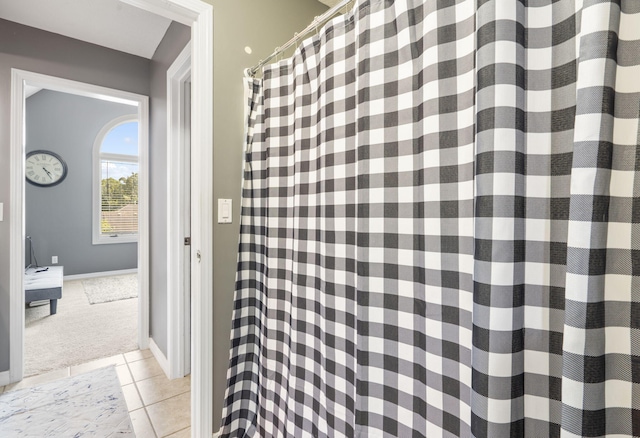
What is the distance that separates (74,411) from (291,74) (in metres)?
2.24

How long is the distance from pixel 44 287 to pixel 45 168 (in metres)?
2.32

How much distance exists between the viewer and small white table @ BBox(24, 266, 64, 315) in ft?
9.53

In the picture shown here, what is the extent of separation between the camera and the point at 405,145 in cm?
82

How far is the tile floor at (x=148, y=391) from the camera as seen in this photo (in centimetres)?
163

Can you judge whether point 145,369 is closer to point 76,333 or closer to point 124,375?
point 124,375

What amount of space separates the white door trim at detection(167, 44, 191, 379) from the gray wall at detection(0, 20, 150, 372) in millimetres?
764

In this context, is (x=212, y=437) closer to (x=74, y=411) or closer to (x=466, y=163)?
(x=74, y=411)

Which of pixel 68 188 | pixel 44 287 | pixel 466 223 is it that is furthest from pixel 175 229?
pixel 68 188

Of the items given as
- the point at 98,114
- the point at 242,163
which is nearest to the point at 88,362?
the point at 242,163

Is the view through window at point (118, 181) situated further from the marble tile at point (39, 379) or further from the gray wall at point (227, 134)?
the gray wall at point (227, 134)

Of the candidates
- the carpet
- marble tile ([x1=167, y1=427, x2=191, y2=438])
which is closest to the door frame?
marble tile ([x1=167, y1=427, x2=191, y2=438])

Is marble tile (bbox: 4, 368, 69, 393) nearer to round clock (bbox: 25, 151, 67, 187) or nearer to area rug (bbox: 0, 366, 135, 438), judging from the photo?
area rug (bbox: 0, 366, 135, 438)

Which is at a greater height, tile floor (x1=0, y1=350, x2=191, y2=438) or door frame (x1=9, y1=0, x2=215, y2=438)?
door frame (x1=9, y1=0, x2=215, y2=438)

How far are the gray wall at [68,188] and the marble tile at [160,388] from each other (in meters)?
3.69
